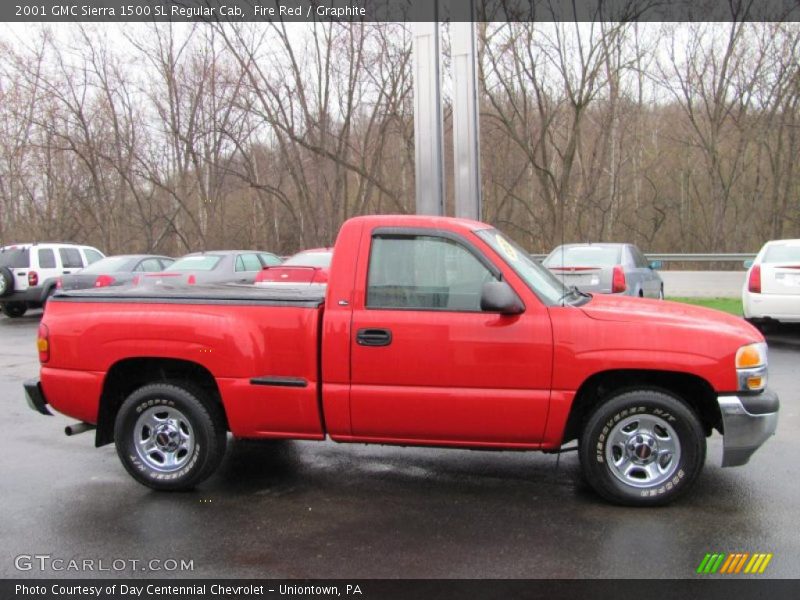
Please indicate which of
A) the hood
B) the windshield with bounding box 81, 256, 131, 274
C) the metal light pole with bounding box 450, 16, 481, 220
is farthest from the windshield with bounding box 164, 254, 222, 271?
the hood

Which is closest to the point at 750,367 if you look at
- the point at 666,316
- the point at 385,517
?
the point at 666,316

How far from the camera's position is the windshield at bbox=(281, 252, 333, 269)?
39.6 ft

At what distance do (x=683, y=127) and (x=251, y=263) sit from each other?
23277 millimetres

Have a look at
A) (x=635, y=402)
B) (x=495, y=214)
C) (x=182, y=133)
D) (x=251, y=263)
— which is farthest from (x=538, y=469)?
(x=182, y=133)

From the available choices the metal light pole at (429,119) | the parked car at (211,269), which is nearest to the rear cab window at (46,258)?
the parked car at (211,269)

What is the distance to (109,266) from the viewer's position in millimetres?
15438

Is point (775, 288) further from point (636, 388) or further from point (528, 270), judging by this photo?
point (528, 270)

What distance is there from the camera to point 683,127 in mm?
30531

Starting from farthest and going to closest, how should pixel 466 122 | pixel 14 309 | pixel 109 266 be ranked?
pixel 14 309, pixel 109 266, pixel 466 122

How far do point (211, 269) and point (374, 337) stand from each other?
10500 millimetres

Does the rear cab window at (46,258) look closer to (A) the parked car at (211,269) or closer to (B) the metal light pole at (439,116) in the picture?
(A) the parked car at (211,269)

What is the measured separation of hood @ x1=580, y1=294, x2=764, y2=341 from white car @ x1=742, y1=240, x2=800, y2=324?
21.7 ft

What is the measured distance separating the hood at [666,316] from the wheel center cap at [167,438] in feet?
9.60

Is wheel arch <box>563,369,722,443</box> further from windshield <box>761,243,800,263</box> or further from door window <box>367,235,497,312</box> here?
windshield <box>761,243,800,263</box>
